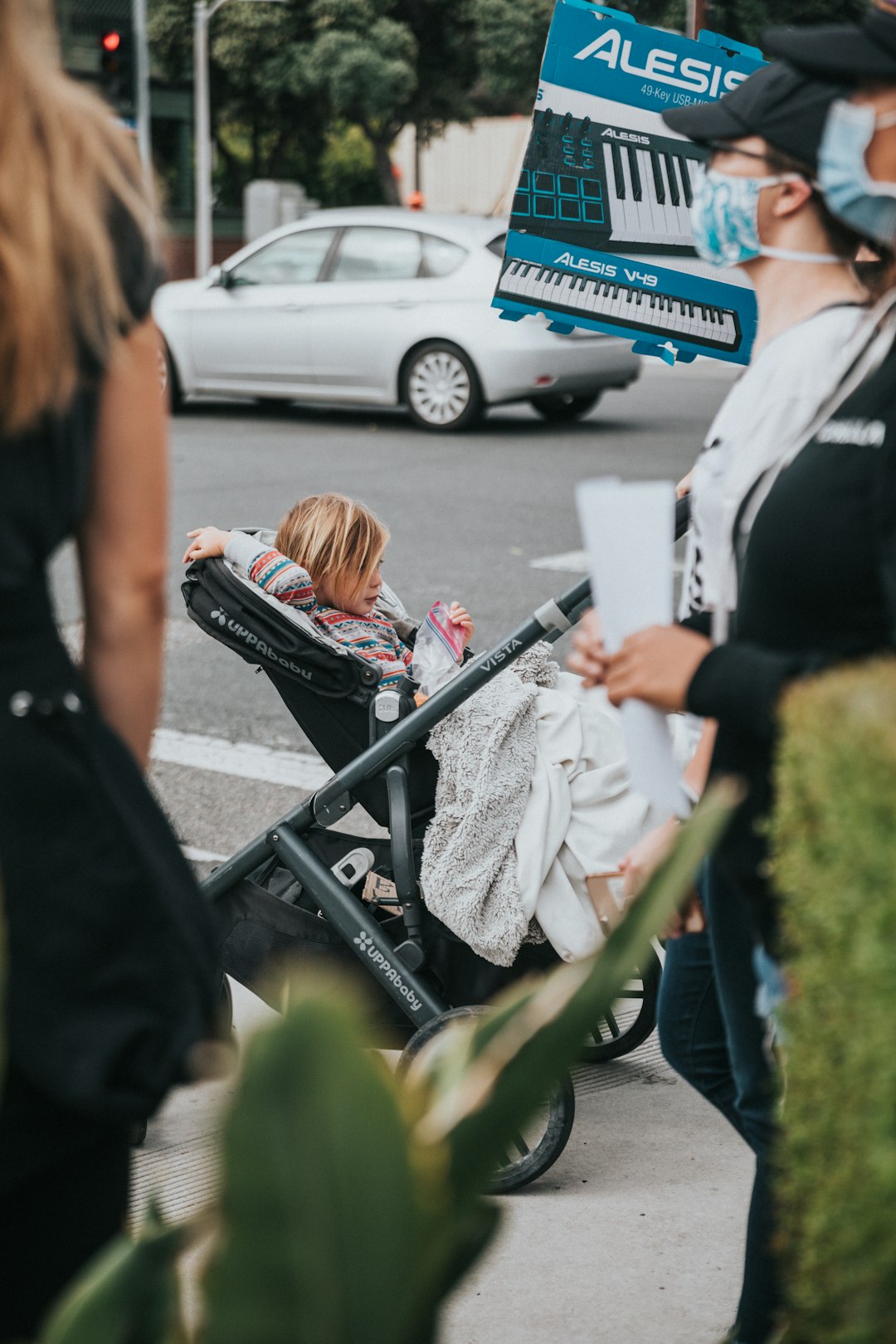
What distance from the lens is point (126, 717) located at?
1502 mm

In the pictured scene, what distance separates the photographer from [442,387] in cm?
1305

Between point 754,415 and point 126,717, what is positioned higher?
point 754,415

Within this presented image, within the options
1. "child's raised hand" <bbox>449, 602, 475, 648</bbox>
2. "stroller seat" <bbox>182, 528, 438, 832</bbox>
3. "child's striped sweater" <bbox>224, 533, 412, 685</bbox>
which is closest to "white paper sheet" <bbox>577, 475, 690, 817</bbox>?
"stroller seat" <bbox>182, 528, 438, 832</bbox>

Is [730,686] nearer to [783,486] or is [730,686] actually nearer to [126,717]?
[783,486]

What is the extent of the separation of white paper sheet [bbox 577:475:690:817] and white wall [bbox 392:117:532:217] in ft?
114

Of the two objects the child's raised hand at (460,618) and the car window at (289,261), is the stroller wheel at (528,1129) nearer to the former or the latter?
the child's raised hand at (460,618)

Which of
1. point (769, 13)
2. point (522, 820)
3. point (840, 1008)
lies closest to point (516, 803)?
point (522, 820)

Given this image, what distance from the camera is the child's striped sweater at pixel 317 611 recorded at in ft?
10.8

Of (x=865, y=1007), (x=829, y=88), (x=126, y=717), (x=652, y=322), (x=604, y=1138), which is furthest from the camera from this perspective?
(x=604, y=1138)

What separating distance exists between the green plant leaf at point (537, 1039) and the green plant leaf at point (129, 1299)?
0.70 feet

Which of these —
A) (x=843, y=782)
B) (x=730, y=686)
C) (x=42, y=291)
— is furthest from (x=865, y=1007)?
(x=42, y=291)

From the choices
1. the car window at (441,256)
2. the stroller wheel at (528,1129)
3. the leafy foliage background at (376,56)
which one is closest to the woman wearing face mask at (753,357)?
the stroller wheel at (528,1129)

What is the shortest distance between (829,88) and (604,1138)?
220 cm

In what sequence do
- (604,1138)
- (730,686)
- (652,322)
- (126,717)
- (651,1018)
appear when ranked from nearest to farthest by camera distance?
(126,717)
(730,686)
(652,322)
(604,1138)
(651,1018)
